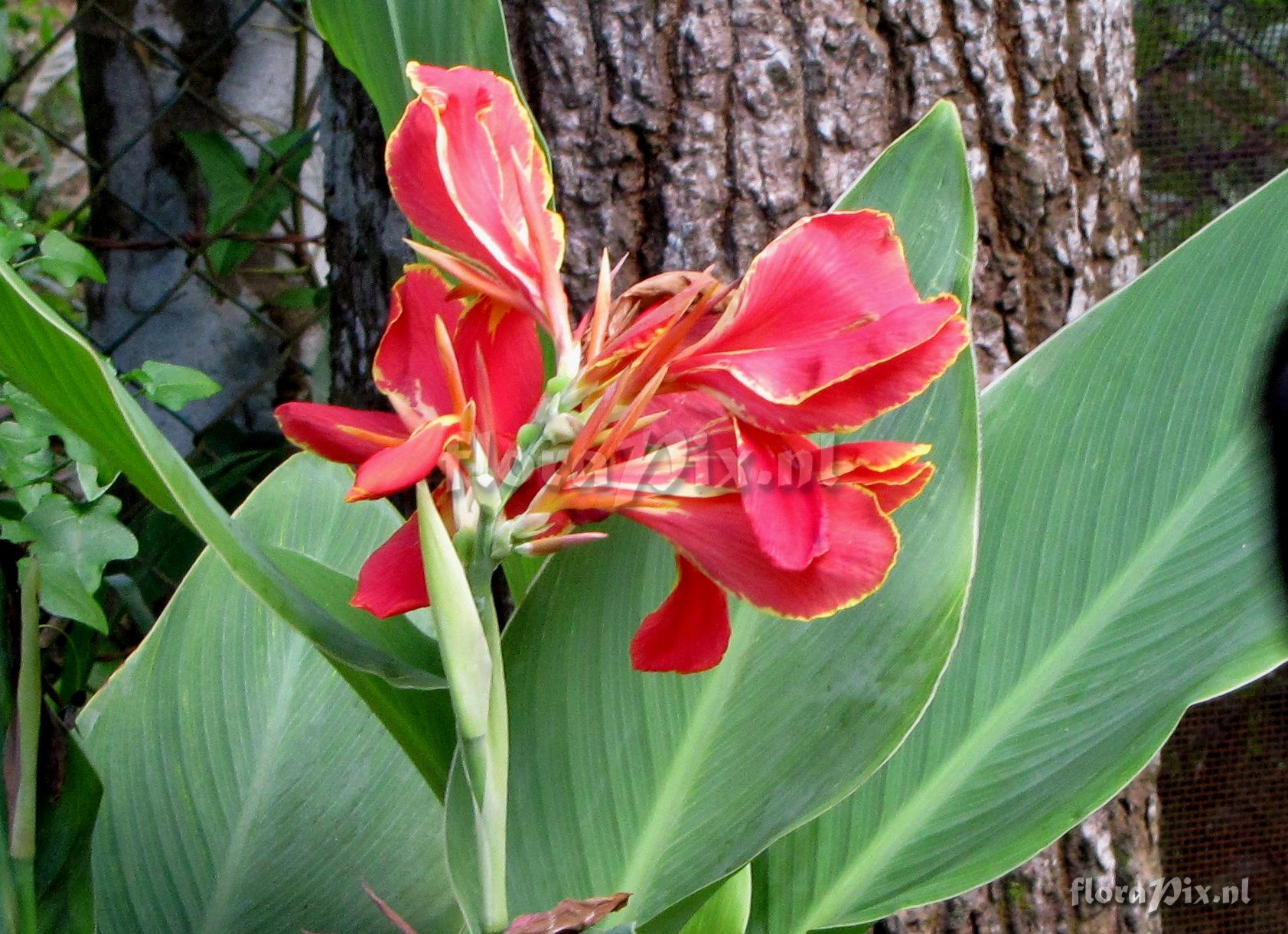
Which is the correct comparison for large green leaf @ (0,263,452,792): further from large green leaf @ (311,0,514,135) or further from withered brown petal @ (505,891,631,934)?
large green leaf @ (311,0,514,135)

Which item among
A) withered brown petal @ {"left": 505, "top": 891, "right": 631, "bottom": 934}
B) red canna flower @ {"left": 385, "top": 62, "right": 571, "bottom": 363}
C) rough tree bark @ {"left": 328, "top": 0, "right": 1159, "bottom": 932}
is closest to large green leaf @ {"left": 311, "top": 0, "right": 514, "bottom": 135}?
red canna flower @ {"left": 385, "top": 62, "right": 571, "bottom": 363}

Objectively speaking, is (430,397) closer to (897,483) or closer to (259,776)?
(897,483)

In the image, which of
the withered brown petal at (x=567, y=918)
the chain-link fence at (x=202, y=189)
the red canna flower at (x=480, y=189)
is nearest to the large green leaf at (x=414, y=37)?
A: the red canna flower at (x=480, y=189)

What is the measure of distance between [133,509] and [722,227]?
81 centimetres

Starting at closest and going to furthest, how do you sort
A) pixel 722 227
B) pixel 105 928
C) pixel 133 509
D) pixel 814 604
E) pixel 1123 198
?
pixel 814 604
pixel 105 928
pixel 722 227
pixel 1123 198
pixel 133 509

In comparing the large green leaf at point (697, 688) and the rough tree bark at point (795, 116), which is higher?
the rough tree bark at point (795, 116)

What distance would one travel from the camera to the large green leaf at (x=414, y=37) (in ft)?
1.56

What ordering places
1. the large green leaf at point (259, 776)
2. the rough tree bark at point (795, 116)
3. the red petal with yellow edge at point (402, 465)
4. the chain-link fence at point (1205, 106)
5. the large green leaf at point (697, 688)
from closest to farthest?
the red petal with yellow edge at point (402, 465), the large green leaf at point (697, 688), the large green leaf at point (259, 776), the rough tree bark at point (795, 116), the chain-link fence at point (1205, 106)

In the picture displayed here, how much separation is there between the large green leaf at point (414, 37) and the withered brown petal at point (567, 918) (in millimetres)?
320

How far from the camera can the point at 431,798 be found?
1.87 feet

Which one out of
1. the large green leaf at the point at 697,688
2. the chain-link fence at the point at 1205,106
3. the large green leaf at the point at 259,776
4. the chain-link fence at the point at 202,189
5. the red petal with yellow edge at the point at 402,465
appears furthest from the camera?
the chain-link fence at the point at 202,189

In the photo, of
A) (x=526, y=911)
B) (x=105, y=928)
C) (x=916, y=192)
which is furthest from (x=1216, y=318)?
(x=105, y=928)

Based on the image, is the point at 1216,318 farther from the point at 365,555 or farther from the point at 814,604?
the point at 365,555

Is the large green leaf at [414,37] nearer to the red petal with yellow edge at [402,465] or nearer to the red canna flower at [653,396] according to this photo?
the red canna flower at [653,396]
